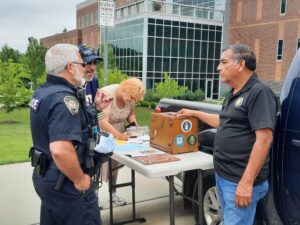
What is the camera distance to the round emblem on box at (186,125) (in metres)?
3.26

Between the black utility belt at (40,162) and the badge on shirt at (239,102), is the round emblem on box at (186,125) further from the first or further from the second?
the black utility belt at (40,162)

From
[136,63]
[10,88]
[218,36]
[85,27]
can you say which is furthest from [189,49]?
[85,27]

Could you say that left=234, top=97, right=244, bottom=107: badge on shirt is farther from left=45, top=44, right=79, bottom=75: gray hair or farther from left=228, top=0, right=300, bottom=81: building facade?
left=228, top=0, right=300, bottom=81: building facade

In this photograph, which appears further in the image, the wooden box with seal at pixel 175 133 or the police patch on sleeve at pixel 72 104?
the wooden box with seal at pixel 175 133

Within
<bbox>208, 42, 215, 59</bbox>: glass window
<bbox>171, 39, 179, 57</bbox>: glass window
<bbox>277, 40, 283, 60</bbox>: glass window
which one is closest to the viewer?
<bbox>277, 40, 283, 60</bbox>: glass window

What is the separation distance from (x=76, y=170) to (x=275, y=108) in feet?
4.51

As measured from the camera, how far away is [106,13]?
20.1 ft

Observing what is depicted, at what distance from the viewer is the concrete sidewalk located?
166 inches

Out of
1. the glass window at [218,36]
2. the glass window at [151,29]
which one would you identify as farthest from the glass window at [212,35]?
the glass window at [151,29]

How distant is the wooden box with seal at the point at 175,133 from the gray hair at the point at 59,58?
124 centimetres

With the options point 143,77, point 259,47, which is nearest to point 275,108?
point 143,77

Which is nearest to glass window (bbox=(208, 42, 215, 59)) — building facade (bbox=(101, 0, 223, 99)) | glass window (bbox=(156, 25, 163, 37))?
building facade (bbox=(101, 0, 223, 99))

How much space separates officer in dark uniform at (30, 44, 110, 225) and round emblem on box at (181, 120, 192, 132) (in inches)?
41.8

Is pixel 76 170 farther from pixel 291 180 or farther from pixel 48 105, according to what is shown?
pixel 291 180
